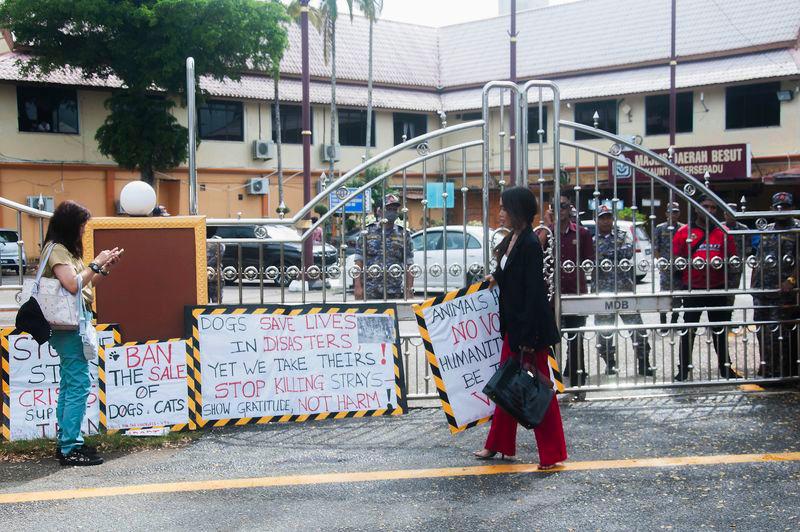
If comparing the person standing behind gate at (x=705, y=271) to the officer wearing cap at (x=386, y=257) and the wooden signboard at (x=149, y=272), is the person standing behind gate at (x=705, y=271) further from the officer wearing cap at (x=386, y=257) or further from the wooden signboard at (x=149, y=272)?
the wooden signboard at (x=149, y=272)

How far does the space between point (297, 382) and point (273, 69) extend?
2479 cm

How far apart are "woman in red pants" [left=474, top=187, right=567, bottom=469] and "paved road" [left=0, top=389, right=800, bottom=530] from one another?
0.58 feet

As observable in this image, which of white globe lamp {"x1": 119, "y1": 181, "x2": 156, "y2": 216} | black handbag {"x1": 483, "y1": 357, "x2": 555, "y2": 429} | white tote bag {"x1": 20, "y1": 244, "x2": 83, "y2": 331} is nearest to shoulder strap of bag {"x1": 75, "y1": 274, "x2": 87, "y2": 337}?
white tote bag {"x1": 20, "y1": 244, "x2": 83, "y2": 331}

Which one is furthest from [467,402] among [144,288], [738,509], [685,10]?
[685,10]

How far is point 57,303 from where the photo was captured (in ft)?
19.1

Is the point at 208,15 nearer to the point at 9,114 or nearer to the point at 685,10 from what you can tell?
the point at 9,114

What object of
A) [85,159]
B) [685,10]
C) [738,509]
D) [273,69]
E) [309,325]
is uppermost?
[685,10]

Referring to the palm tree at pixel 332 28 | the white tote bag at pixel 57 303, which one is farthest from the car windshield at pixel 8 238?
the palm tree at pixel 332 28

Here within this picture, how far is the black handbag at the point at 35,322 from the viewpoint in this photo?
5812 mm

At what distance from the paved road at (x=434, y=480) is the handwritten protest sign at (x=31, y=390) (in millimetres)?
630

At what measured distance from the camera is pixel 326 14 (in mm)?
30062

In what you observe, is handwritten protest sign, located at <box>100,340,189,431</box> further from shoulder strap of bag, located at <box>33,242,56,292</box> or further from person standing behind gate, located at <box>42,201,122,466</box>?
shoulder strap of bag, located at <box>33,242,56,292</box>

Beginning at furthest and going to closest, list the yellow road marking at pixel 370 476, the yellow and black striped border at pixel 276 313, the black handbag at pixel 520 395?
the yellow and black striped border at pixel 276 313
the black handbag at pixel 520 395
the yellow road marking at pixel 370 476

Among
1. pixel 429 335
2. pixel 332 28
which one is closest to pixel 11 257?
pixel 429 335
